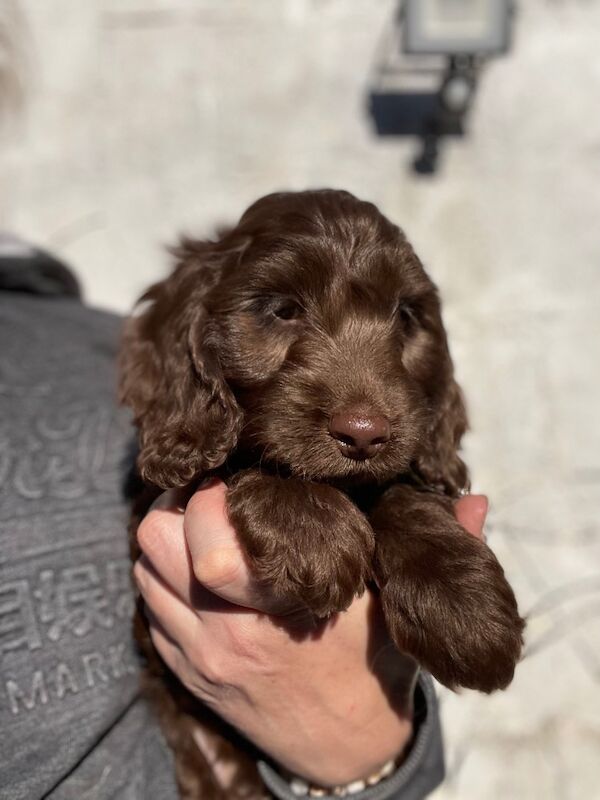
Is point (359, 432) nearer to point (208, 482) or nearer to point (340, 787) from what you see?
point (208, 482)

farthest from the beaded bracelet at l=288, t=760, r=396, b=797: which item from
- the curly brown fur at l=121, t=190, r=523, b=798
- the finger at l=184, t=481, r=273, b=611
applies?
the finger at l=184, t=481, r=273, b=611

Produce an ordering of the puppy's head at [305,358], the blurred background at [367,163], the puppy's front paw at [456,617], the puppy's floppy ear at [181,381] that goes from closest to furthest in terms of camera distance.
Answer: the puppy's front paw at [456,617]
the puppy's head at [305,358]
the puppy's floppy ear at [181,381]
the blurred background at [367,163]

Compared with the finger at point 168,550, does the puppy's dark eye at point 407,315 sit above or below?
above

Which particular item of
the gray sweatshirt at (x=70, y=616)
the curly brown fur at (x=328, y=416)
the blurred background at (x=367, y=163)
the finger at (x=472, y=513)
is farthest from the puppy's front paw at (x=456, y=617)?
A: the blurred background at (x=367, y=163)

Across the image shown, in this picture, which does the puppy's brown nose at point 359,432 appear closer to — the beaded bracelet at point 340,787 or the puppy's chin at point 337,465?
the puppy's chin at point 337,465

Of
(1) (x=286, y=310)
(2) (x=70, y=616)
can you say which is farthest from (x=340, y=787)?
(1) (x=286, y=310)

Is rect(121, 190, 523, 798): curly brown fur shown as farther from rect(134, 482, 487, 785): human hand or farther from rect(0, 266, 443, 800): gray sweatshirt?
rect(0, 266, 443, 800): gray sweatshirt
